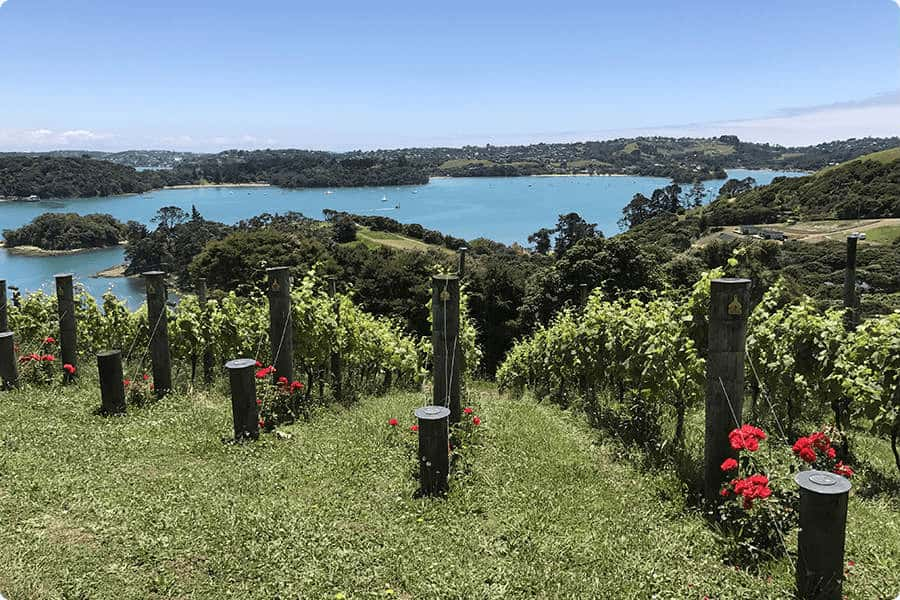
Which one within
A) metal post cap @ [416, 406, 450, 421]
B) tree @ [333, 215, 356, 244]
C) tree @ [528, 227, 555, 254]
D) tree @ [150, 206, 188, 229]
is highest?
metal post cap @ [416, 406, 450, 421]

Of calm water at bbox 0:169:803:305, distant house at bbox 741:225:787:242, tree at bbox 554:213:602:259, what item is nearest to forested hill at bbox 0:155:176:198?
calm water at bbox 0:169:803:305

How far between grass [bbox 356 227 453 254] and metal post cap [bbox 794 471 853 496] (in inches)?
2908

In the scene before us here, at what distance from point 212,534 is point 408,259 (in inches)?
1620

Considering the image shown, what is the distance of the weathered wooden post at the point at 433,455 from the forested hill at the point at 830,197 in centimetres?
8584

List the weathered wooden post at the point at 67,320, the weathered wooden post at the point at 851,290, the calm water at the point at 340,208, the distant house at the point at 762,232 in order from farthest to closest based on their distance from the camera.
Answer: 1. the calm water at the point at 340,208
2. the distant house at the point at 762,232
3. the weathered wooden post at the point at 67,320
4. the weathered wooden post at the point at 851,290

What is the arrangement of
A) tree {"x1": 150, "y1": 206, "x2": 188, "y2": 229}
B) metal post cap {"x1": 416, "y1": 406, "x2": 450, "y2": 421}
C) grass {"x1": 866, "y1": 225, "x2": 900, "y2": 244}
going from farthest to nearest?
tree {"x1": 150, "y1": 206, "x2": 188, "y2": 229} → grass {"x1": 866, "y1": 225, "x2": 900, "y2": 244} → metal post cap {"x1": 416, "y1": 406, "x2": 450, "y2": 421}

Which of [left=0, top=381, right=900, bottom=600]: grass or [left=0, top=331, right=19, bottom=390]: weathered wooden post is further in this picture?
[left=0, top=331, right=19, bottom=390]: weathered wooden post

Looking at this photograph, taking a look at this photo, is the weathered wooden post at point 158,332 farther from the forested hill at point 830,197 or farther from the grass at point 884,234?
the forested hill at point 830,197

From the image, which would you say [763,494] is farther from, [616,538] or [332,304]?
[332,304]

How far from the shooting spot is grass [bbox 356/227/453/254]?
260 ft

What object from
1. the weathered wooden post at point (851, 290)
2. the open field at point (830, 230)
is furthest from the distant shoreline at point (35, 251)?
the weathered wooden post at point (851, 290)

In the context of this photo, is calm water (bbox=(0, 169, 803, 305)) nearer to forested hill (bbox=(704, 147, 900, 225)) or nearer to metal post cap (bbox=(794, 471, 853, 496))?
forested hill (bbox=(704, 147, 900, 225))

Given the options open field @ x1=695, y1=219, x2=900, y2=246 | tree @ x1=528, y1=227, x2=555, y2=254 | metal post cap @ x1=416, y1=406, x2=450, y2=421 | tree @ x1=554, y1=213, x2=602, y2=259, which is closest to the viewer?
metal post cap @ x1=416, y1=406, x2=450, y2=421

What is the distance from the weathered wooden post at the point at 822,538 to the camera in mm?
3457
